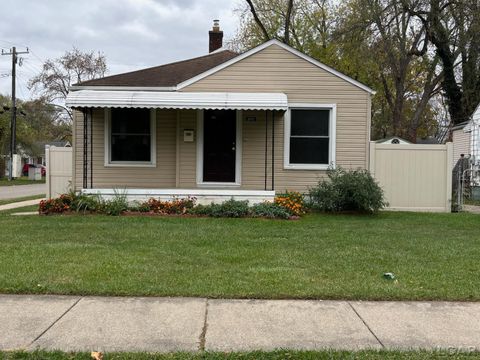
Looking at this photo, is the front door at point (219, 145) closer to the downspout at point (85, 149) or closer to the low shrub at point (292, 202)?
the low shrub at point (292, 202)

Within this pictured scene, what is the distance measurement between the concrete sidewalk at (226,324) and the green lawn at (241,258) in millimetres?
256

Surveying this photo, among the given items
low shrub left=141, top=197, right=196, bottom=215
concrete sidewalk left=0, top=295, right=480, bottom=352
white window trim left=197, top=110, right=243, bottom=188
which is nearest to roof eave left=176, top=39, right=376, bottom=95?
white window trim left=197, top=110, right=243, bottom=188

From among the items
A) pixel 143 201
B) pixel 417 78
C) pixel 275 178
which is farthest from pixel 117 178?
pixel 417 78

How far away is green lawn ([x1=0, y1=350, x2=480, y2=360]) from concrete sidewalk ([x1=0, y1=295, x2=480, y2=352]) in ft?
0.51

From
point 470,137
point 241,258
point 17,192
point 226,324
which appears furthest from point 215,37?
point 226,324

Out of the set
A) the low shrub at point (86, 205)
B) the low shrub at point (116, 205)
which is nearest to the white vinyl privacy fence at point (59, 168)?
the low shrub at point (86, 205)

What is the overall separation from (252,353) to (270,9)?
31.5m

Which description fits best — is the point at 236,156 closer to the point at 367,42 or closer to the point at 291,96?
the point at 291,96

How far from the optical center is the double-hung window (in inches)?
511

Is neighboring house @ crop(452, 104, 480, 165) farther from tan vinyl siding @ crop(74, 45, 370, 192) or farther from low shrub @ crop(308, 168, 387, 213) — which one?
low shrub @ crop(308, 168, 387, 213)

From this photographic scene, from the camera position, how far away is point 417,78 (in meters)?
36.5

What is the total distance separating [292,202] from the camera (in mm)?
11547

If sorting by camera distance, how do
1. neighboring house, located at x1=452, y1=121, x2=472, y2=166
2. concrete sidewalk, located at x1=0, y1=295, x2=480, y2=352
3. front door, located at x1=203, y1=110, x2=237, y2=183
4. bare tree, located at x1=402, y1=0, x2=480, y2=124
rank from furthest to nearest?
neighboring house, located at x1=452, y1=121, x2=472, y2=166 < bare tree, located at x1=402, y1=0, x2=480, y2=124 < front door, located at x1=203, y1=110, x2=237, y2=183 < concrete sidewalk, located at x1=0, y1=295, x2=480, y2=352

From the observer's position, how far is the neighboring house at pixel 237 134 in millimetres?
12891
